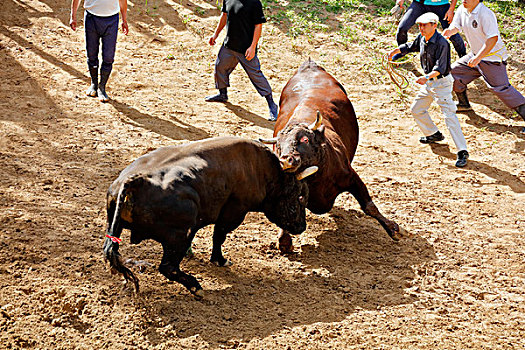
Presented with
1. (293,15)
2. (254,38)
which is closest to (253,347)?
(254,38)

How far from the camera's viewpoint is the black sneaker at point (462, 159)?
863cm

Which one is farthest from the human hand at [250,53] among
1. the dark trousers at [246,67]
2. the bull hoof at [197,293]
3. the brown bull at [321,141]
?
the bull hoof at [197,293]

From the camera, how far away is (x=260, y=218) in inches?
282

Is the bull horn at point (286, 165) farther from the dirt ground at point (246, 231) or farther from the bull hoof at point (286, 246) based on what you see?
the dirt ground at point (246, 231)

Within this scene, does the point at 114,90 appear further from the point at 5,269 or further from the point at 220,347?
the point at 220,347

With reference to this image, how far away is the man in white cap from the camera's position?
8.42m

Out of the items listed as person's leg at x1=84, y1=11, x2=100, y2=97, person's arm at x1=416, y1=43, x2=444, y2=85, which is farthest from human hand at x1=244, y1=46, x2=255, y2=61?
person's arm at x1=416, y1=43, x2=444, y2=85

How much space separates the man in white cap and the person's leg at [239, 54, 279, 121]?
2.32 m

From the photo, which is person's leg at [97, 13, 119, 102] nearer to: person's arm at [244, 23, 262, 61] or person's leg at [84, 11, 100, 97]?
person's leg at [84, 11, 100, 97]

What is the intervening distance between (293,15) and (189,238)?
9.22 metres

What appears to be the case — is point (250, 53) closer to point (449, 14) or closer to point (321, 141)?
point (321, 141)

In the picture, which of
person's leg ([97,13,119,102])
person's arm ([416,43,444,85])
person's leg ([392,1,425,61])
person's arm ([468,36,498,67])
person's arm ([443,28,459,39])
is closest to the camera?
person's arm ([416,43,444,85])

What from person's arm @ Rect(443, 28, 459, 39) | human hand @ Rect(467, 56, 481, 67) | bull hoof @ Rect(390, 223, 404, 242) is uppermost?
person's arm @ Rect(443, 28, 459, 39)

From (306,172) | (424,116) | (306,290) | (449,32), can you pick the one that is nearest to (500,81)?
(449,32)
